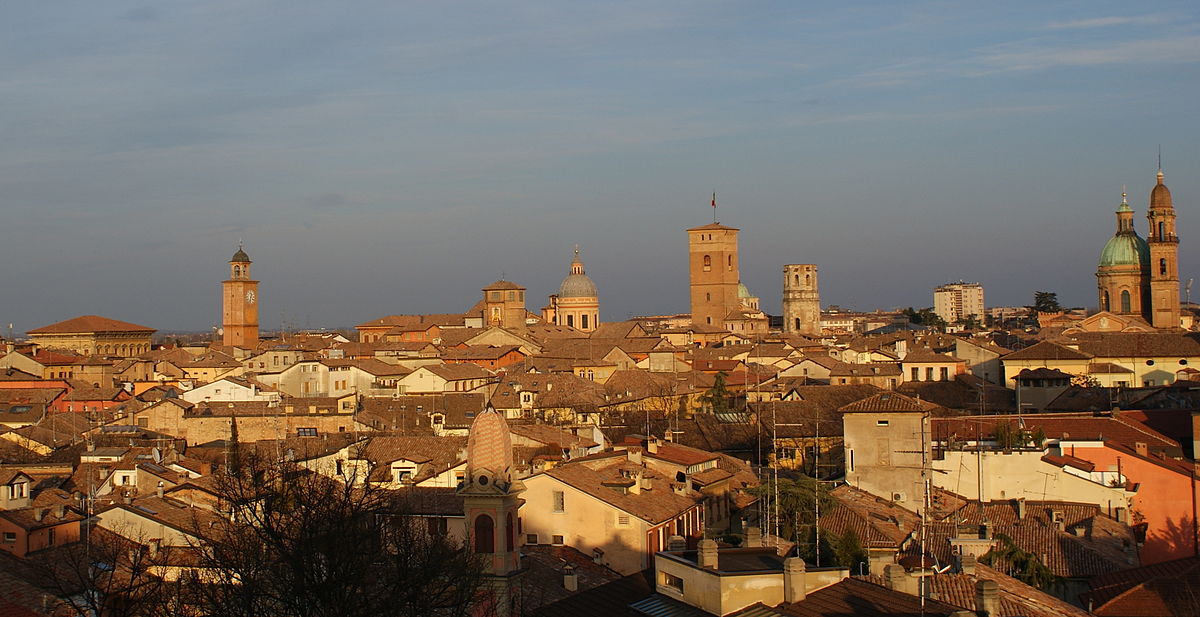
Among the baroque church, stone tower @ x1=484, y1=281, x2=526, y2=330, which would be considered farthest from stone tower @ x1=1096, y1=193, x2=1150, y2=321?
stone tower @ x1=484, y1=281, x2=526, y2=330

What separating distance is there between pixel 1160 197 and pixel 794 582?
7100cm

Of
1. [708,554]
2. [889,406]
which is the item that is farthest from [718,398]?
[708,554]

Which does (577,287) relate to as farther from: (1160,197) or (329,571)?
(329,571)

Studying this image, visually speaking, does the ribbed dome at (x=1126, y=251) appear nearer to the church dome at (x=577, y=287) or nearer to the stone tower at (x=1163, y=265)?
the stone tower at (x=1163, y=265)

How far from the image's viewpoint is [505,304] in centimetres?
8456

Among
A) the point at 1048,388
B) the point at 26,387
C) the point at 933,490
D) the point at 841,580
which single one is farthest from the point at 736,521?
the point at 26,387

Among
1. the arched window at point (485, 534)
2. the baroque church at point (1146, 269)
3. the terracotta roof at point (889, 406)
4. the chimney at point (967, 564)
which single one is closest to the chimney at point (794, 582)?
the chimney at point (967, 564)

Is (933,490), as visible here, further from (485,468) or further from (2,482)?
(2,482)

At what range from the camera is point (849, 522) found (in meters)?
21.0

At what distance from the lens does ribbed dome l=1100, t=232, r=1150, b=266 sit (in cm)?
8038

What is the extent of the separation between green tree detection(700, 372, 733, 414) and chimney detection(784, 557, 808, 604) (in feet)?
107

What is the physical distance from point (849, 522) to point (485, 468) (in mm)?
6181

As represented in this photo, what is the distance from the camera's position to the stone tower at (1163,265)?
7694cm

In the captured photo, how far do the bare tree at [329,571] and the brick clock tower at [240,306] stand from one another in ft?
246
